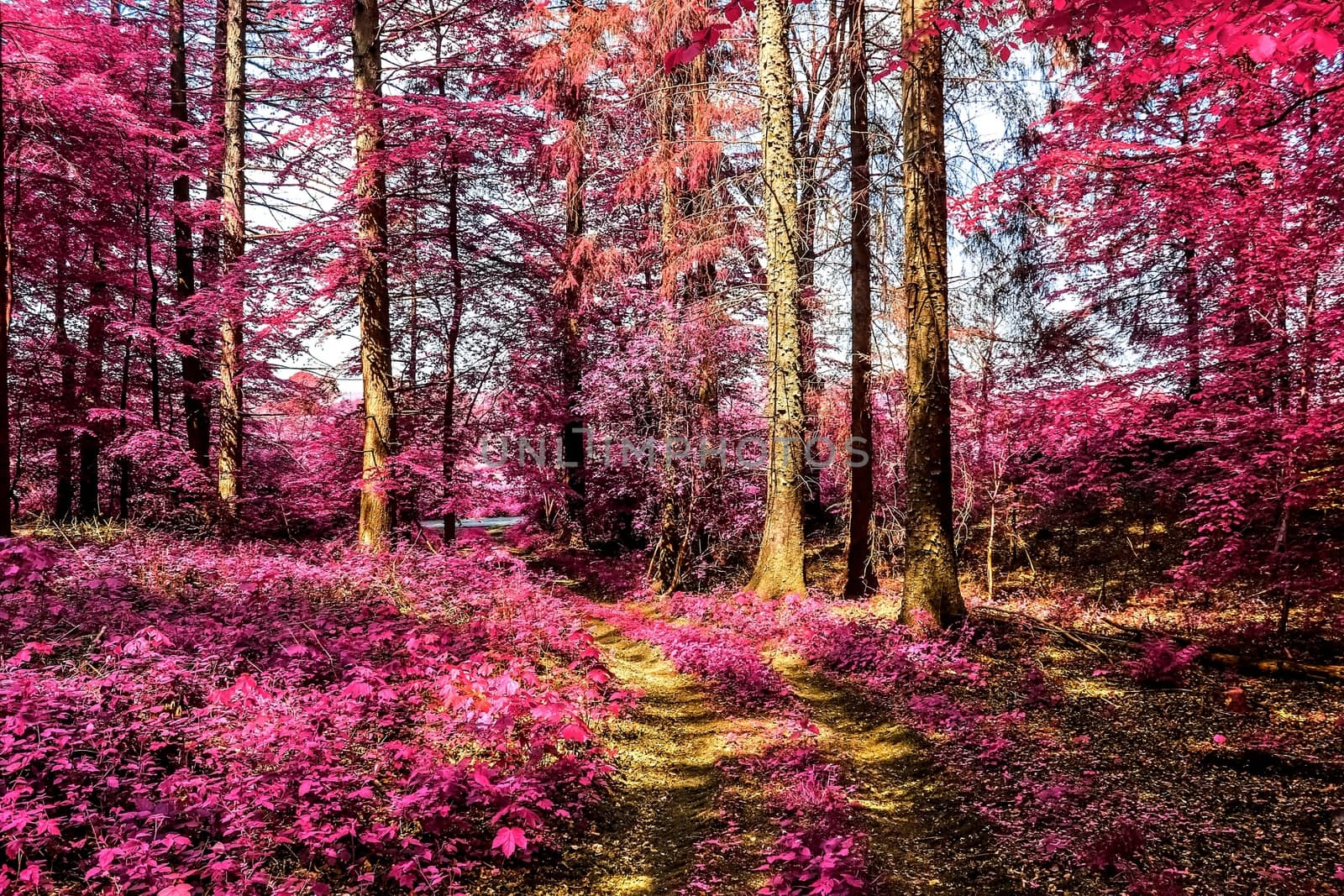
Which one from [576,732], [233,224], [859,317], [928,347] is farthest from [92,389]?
[928,347]

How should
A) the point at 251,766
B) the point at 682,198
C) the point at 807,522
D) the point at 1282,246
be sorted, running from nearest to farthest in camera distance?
the point at 251,766 → the point at 1282,246 → the point at 682,198 → the point at 807,522

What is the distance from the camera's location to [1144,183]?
25.7 ft

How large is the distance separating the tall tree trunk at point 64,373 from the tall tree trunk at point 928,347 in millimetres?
14360

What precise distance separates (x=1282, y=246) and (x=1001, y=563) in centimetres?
764

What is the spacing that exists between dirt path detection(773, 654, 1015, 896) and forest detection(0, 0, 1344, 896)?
0.04 m

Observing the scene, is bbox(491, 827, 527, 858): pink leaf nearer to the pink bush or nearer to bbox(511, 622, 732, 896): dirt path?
the pink bush

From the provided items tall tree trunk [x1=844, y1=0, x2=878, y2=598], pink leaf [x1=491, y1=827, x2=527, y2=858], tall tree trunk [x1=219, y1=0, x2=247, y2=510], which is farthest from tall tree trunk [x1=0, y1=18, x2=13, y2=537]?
tall tree trunk [x1=844, y1=0, x2=878, y2=598]

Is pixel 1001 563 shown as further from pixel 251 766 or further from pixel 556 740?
pixel 251 766

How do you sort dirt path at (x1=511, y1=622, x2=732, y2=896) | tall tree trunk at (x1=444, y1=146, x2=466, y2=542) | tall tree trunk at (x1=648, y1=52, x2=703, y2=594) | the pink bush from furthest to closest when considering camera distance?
tall tree trunk at (x1=444, y1=146, x2=466, y2=542) → tall tree trunk at (x1=648, y1=52, x2=703, y2=594) → dirt path at (x1=511, y1=622, x2=732, y2=896) → the pink bush

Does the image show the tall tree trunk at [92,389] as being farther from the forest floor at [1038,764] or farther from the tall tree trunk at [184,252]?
the forest floor at [1038,764]

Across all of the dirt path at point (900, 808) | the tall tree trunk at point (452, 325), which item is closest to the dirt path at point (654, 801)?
the dirt path at point (900, 808)

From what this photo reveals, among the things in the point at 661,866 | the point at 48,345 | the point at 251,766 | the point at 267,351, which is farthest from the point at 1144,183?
the point at 48,345

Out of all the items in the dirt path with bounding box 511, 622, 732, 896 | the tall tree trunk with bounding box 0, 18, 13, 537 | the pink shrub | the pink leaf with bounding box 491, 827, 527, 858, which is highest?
the tall tree trunk with bounding box 0, 18, 13, 537

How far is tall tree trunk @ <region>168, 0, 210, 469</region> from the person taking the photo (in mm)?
11844
